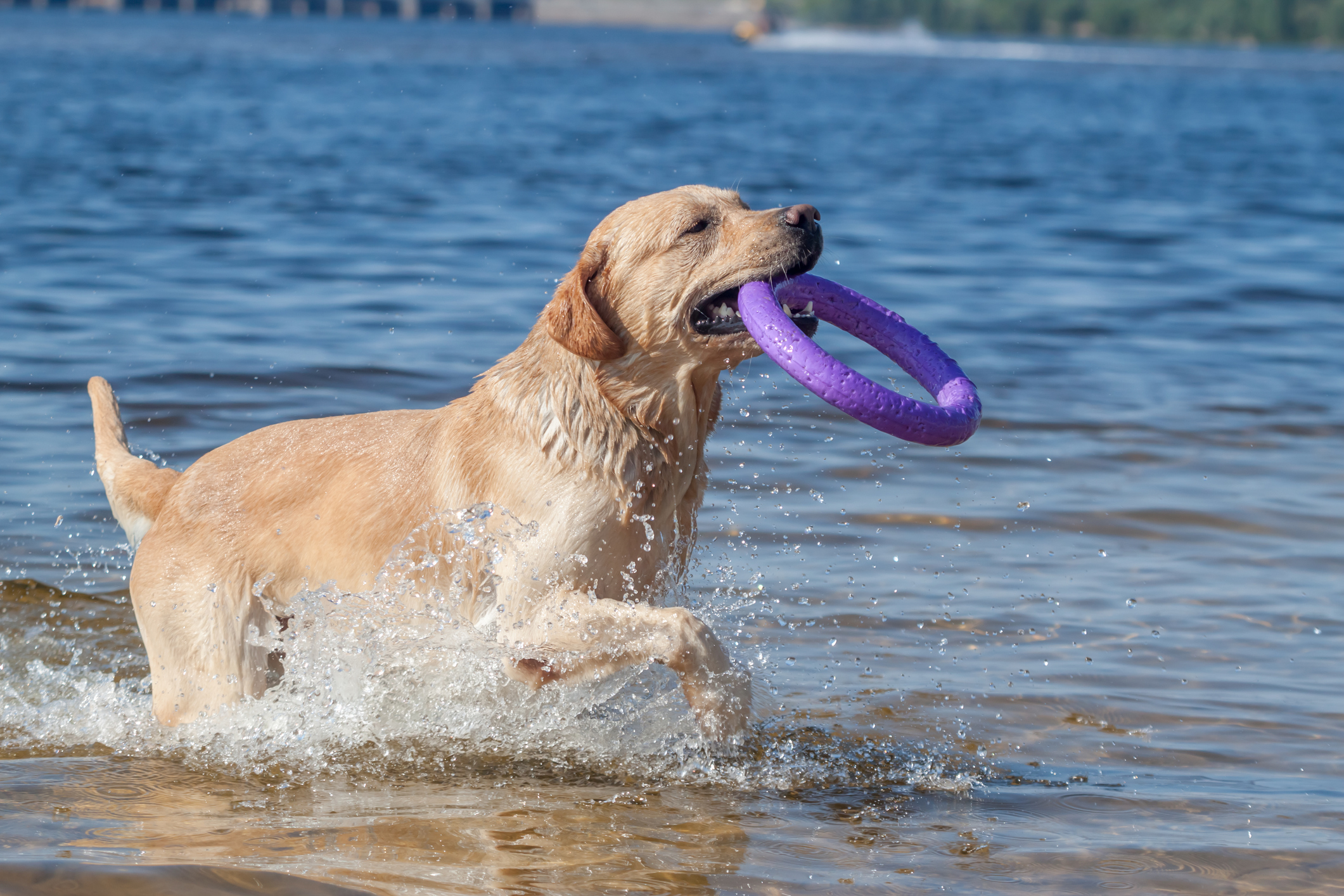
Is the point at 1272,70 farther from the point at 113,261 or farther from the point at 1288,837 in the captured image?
the point at 1288,837

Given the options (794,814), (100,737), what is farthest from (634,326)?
(100,737)

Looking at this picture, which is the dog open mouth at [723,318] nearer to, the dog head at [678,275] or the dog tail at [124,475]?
the dog head at [678,275]

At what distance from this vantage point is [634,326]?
15.9 feet

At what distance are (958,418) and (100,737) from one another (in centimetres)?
328

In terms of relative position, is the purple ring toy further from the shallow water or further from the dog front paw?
the shallow water

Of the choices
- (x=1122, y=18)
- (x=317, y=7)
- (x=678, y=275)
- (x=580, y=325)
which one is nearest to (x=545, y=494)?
(x=580, y=325)

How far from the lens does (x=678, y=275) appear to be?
4840 mm

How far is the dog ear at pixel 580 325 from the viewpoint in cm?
474

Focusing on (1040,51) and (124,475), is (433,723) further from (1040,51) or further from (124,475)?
(1040,51)

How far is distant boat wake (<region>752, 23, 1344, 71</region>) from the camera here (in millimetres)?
103875

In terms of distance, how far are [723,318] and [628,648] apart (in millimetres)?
1224

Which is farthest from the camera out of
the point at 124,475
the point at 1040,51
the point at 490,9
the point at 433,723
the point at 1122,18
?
the point at 490,9

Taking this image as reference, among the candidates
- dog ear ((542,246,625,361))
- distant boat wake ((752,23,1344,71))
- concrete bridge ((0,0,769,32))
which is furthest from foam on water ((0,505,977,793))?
concrete bridge ((0,0,769,32))

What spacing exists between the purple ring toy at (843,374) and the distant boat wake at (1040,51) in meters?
99.8
